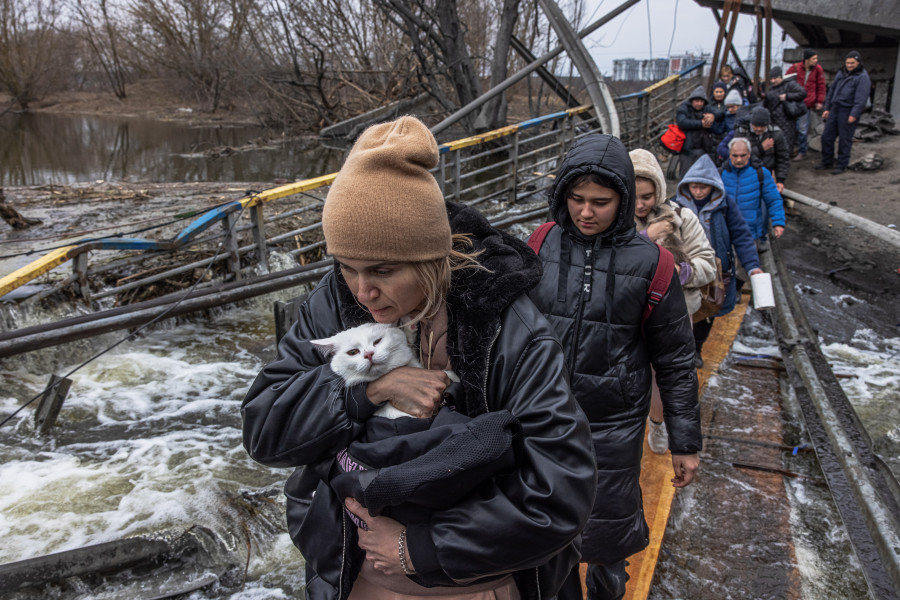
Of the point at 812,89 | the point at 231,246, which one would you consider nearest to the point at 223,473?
the point at 231,246

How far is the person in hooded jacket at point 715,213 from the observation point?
4.14 m

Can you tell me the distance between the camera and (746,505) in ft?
10.8

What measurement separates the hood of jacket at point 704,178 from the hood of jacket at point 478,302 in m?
3.08

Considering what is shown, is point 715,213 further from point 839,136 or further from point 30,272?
point 839,136

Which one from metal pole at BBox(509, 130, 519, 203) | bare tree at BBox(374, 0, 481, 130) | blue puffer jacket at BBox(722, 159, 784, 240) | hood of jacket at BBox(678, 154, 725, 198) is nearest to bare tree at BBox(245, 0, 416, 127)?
bare tree at BBox(374, 0, 481, 130)

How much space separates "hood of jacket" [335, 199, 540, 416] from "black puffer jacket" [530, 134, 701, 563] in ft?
2.84

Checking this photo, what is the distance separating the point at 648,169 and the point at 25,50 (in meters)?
40.5

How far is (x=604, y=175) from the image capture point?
2.30m

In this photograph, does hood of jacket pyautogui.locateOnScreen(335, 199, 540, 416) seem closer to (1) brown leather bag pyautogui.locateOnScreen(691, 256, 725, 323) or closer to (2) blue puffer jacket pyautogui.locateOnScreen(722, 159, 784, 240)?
(1) brown leather bag pyautogui.locateOnScreen(691, 256, 725, 323)

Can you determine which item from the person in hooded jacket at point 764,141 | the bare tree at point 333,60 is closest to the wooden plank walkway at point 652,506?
the person in hooded jacket at point 764,141

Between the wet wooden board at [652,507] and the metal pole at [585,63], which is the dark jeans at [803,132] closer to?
the metal pole at [585,63]

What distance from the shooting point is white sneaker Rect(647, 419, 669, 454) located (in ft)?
12.0

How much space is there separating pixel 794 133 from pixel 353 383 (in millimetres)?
11699

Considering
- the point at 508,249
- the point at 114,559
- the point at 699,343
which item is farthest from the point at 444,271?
the point at 699,343
